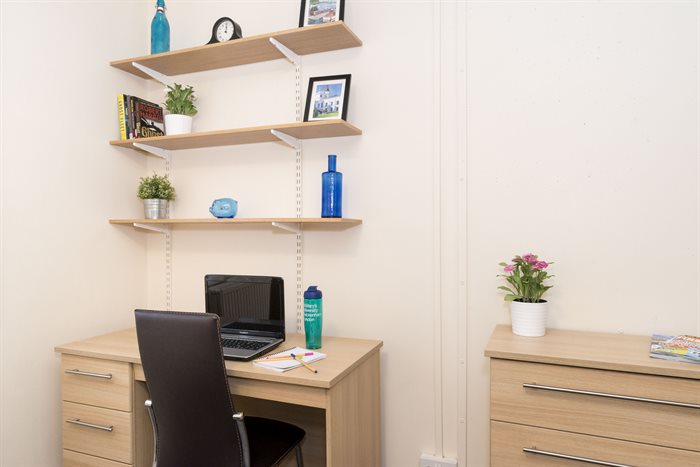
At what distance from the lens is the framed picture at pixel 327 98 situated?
7.11ft

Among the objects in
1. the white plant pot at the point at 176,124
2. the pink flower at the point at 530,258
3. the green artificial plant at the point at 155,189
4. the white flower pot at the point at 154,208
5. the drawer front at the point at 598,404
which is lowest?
the drawer front at the point at 598,404

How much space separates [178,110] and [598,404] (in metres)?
2.23

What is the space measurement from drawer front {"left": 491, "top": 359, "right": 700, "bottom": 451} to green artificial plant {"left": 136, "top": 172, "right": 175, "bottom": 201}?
6.04 feet

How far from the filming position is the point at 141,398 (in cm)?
202

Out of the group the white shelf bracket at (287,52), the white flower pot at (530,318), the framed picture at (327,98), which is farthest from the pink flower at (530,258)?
the white shelf bracket at (287,52)

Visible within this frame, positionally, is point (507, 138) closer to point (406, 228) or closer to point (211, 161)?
point (406, 228)

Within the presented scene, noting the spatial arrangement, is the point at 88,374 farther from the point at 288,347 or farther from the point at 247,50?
the point at 247,50

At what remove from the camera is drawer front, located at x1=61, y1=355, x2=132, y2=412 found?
1.96 meters

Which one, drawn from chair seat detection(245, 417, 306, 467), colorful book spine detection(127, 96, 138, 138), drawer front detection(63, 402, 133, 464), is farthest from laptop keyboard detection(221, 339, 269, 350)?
colorful book spine detection(127, 96, 138, 138)

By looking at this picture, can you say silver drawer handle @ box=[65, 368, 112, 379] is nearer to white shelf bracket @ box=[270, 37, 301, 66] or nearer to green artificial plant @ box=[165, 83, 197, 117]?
green artificial plant @ box=[165, 83, 197, 117]

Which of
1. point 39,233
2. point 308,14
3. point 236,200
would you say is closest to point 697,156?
point 308,14

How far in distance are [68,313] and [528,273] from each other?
2.08 metres

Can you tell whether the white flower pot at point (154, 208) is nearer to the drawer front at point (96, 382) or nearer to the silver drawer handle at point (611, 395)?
the drawer front at point (96, 382)

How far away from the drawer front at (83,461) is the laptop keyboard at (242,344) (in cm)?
64
